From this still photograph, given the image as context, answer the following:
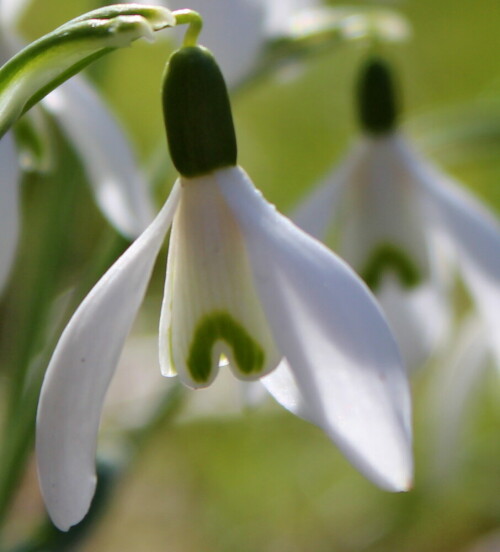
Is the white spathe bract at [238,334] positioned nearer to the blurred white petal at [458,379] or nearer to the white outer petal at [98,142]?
the white outer petal at [98,142]

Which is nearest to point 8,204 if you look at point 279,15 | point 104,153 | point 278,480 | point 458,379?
point 104,153

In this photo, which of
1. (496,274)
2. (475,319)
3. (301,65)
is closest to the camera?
(496,274)

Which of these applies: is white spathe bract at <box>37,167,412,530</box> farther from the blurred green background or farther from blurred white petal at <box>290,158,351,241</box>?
the blurred green background

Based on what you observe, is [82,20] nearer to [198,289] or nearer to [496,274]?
[198,289]

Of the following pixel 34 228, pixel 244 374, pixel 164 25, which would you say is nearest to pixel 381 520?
pixel 34 228

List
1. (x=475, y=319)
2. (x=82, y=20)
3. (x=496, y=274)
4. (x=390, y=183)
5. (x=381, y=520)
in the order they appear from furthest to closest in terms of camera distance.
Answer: (x=381, y=520) < (x=475, y=319) < (x=390, y=183) < (x=496, y=274) < (x=82, y=20)

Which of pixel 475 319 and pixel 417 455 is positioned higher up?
pixel 475 319

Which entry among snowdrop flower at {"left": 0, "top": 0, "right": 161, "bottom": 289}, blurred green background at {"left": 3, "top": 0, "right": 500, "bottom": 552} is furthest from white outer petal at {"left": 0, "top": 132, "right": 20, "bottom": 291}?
blurred green background at {"left": 3, "top": 0, "right": 500, "bottom": 552}
